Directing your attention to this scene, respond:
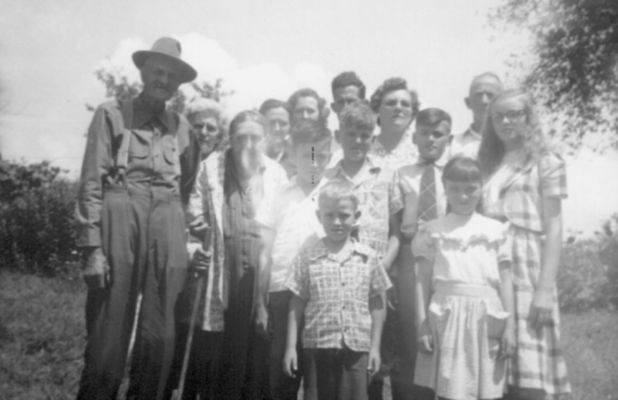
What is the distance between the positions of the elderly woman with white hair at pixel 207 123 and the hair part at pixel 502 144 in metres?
2.27

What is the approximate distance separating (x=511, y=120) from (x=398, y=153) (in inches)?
40.0

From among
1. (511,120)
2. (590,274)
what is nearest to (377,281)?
(511,120)

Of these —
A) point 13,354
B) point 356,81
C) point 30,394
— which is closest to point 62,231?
point 13,354

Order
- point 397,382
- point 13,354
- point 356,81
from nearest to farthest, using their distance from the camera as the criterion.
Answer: point 397,382 < point 356,81 < point 13,354

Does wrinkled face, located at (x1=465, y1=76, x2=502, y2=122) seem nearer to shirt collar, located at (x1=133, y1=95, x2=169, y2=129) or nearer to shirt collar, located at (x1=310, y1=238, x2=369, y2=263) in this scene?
shirt collar, located at (x1=310, y1=238, x2=369, y2=263)

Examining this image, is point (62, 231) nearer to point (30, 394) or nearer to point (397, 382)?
point (30, 394)

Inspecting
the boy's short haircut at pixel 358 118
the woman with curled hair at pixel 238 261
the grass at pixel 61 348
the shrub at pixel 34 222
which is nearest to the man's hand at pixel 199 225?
the woman with curled hair at pixel 238 261

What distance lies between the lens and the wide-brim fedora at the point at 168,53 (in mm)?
4054

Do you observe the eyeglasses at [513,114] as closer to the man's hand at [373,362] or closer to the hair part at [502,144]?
the hair part at [502,144]

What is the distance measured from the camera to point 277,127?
5082mm

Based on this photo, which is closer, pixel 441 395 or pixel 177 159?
pixel 441 395

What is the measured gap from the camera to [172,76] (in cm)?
411

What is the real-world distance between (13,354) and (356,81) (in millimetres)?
5568

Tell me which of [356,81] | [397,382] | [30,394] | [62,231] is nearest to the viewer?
[397,382]
